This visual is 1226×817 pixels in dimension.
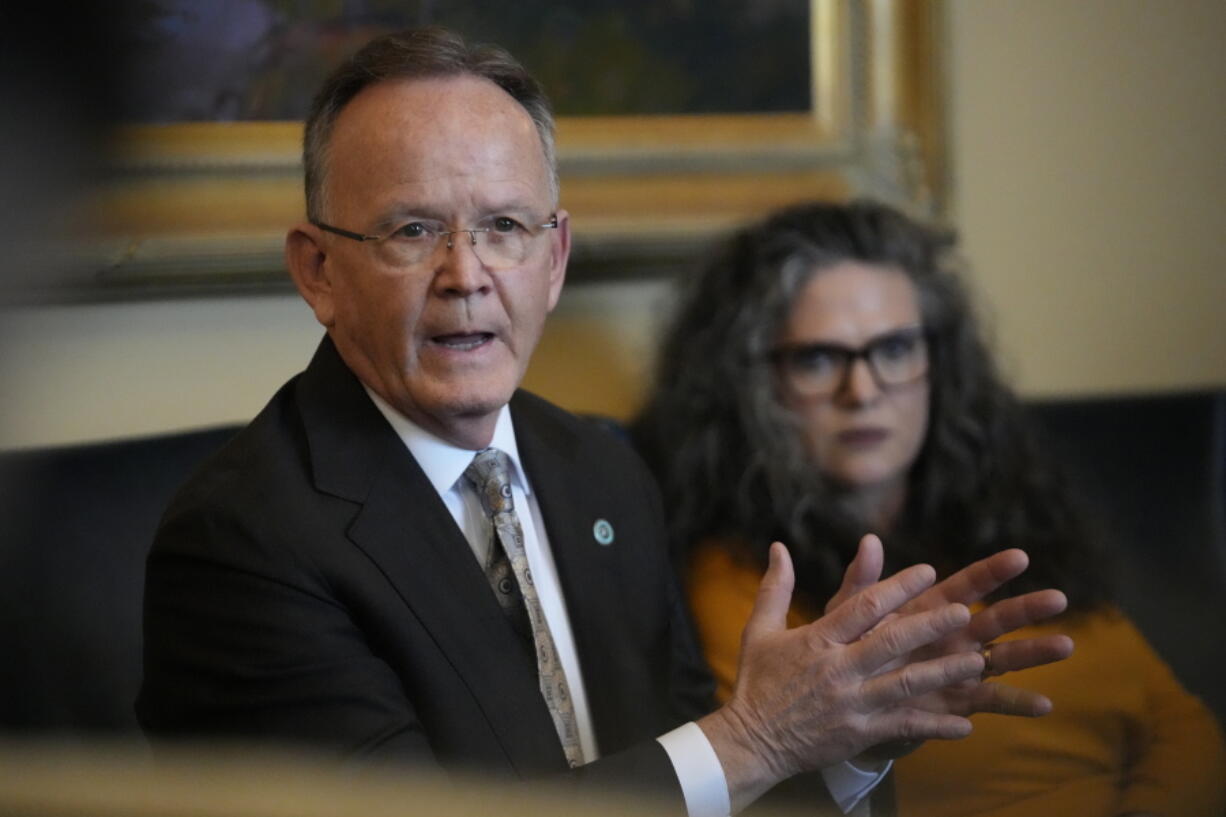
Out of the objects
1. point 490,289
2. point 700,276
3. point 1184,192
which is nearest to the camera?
point 490,289

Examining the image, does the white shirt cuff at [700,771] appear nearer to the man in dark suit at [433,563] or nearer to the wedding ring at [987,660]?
the man in dark suit at [433,563]

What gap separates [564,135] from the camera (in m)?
1.20

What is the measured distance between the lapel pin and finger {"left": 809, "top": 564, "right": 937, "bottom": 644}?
0.17 meters

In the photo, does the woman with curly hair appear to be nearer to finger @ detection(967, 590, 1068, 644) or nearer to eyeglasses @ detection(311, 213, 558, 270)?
finger @ detection(967, 590, 1068, 644)

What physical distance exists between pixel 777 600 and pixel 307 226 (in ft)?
0.96

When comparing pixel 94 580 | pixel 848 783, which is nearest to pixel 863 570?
pixel 848 783

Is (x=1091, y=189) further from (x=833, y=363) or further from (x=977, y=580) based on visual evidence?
(x=977, y=580)

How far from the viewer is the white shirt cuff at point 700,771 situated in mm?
613

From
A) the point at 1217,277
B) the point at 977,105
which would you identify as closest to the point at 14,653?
the point at 977,105

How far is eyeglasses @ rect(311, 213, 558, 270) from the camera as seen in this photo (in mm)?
610

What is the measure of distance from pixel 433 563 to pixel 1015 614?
0.28 meters

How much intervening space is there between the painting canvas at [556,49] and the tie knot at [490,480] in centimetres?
25

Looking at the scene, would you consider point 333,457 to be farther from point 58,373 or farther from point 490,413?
point 58,373

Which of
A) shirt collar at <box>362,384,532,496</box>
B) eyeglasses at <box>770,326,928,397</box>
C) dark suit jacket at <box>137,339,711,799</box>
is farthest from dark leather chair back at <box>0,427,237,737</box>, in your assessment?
eyeglasses at <box>770,326,928,397</box>
